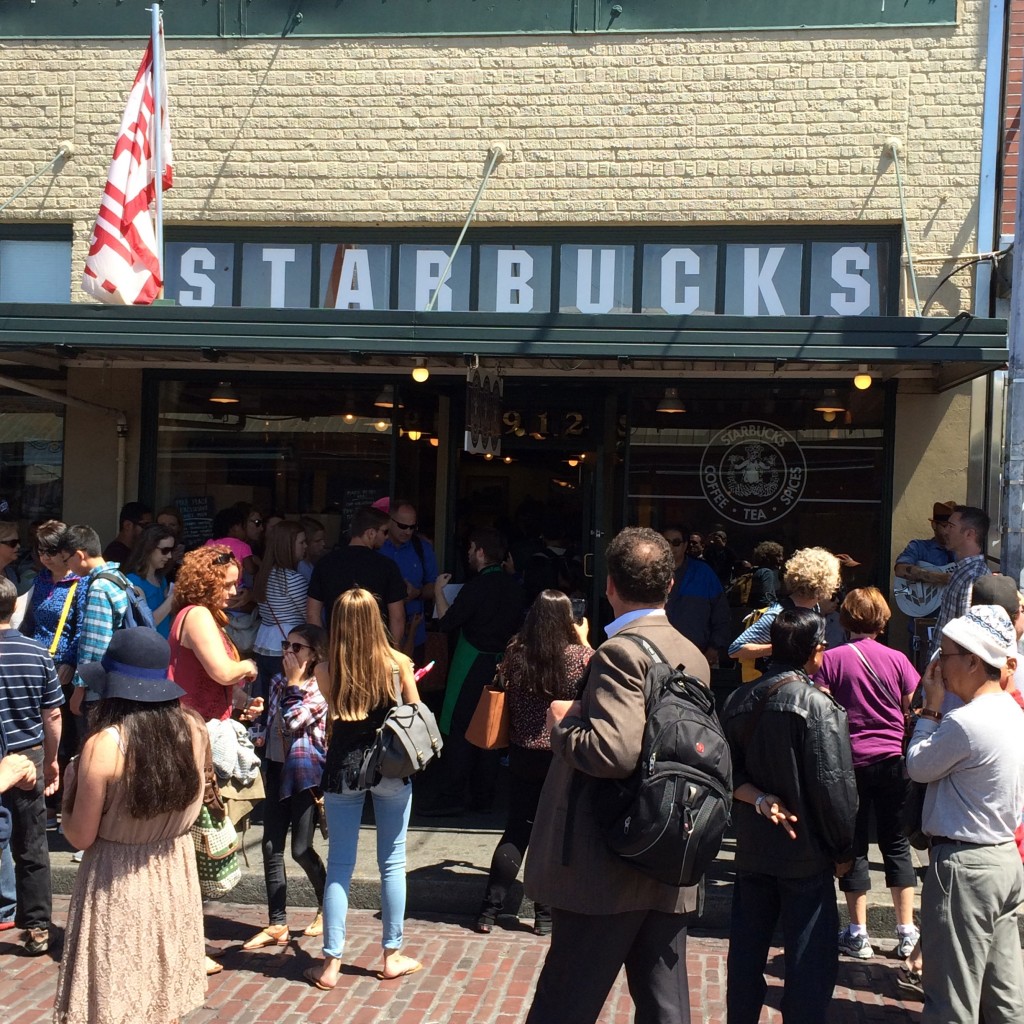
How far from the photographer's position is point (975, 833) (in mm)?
4199

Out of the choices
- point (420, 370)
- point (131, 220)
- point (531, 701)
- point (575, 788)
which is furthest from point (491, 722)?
point (131, 220)

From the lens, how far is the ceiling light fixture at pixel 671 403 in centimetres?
968

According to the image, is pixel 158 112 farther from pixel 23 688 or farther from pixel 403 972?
pixel 403 972

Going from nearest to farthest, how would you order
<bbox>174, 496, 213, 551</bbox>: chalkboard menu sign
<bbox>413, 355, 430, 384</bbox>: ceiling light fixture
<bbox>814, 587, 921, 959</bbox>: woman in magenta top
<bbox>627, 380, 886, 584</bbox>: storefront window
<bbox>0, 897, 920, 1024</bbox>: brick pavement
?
<bbox>0, 897, 920, 1024</bbox>: brick pavement < <bbox>814, 587, 921, 959</bbox>: woman in magenta top < <bbox>413, 355, 430, 384</bbox>: ceiling light fixture < <bbox>627, 380, 886, 584</bbox>: storefront window < <bbox>174, 496, 213, 551</bbox>: chalkboard menu sign

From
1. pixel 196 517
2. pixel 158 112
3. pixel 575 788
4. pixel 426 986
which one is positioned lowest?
pixel 426 986

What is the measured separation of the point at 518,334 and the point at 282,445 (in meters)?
3.33

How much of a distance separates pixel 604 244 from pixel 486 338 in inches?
104

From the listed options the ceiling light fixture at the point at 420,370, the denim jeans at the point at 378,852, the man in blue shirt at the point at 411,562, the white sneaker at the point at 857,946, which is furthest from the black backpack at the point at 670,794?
the man in blue shirt at the point at 411,562

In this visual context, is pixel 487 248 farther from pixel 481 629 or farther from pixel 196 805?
pixel 196 805

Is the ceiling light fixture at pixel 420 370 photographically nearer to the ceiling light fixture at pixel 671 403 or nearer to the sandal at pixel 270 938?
the ceiling light fixture at pixel 671 403

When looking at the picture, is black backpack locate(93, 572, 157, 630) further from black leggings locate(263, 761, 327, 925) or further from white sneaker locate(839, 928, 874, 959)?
white sneaker locate(839, 928, 874, 959)

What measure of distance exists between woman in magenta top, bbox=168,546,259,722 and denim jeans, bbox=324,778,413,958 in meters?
0.84

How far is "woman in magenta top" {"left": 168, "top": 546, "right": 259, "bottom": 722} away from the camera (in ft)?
18.9

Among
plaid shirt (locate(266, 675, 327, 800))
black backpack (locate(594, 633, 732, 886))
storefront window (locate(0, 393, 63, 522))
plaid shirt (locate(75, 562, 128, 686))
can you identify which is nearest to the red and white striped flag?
storefront window (locate(0, 393, 63, 522))
